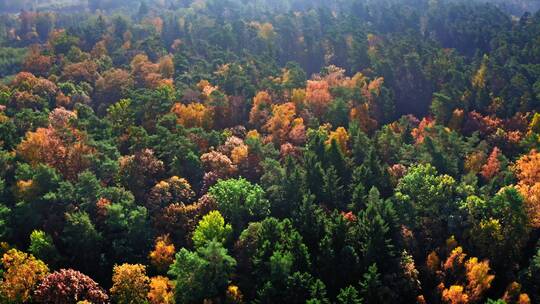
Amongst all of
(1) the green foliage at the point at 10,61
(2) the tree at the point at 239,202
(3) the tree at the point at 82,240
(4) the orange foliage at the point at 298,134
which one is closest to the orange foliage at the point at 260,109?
(4) the orange foliage at the point at 298,134

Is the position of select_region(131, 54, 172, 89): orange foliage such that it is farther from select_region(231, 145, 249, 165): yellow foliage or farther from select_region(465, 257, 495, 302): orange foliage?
select_region(465, 257, 495, 302): orange foliage

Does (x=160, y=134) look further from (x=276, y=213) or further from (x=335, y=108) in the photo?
(x=335, y=108)

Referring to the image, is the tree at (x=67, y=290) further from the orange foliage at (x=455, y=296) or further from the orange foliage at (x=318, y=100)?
the orange foliage at (x=318, y=100)

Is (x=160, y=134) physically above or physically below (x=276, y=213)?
above

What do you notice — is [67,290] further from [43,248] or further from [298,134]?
[298,134]

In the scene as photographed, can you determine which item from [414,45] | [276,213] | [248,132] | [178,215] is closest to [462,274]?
[276,213]

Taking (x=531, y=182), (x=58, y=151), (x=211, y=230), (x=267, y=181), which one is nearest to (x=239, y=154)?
(x=267, y=181)

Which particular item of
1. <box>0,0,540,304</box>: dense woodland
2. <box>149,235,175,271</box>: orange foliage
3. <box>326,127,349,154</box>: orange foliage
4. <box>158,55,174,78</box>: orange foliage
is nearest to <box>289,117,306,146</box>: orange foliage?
<box>0,0,540,304</box>: dense woodland
